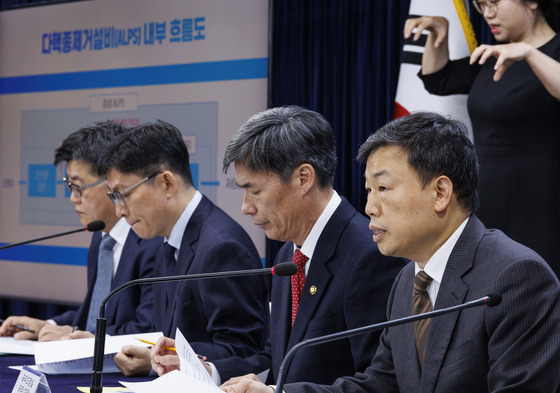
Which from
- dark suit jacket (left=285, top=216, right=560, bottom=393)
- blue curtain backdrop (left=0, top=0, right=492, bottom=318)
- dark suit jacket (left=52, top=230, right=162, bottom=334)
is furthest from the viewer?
blue curtain backdrop (left=0, top=0, right=492, bottom=318)

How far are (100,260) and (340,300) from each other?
1326 millimetres

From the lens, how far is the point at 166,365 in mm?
1954

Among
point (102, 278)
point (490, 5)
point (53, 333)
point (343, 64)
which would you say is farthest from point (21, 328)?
point (490, 5)

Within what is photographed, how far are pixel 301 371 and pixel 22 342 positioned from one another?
3.77 feet

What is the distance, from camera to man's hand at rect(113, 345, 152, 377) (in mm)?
2055

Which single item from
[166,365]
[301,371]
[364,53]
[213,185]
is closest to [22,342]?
[166,365]

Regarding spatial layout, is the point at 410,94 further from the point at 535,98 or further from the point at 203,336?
the point at 203,336

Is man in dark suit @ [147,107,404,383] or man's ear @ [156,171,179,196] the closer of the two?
man in dark suit @ [147,107,404,383]

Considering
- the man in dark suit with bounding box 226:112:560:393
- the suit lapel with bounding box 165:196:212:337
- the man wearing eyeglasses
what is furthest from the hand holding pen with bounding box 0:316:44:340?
the man in dark suit with bounding box 226:112:560:393

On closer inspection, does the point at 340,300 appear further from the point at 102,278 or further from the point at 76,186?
the point at 76,186

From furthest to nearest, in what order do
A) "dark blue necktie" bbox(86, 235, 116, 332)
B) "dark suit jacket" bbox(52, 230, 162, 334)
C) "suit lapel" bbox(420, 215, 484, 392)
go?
"dark blue necktie" bbox(86, 235, 116, 332) < "dark suit jacket" bbox(52, 230, 162, 334) < "suit lapel" bbox(420, 215, 484, 392)

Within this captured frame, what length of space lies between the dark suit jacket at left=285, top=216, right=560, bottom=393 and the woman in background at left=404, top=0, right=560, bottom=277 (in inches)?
38.9

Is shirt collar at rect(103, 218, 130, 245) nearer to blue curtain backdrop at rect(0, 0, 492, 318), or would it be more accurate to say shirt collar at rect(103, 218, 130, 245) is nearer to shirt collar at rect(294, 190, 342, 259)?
blue curtain backdrop at rect(0, 0, 492, 318)

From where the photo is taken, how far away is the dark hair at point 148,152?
2.61m
